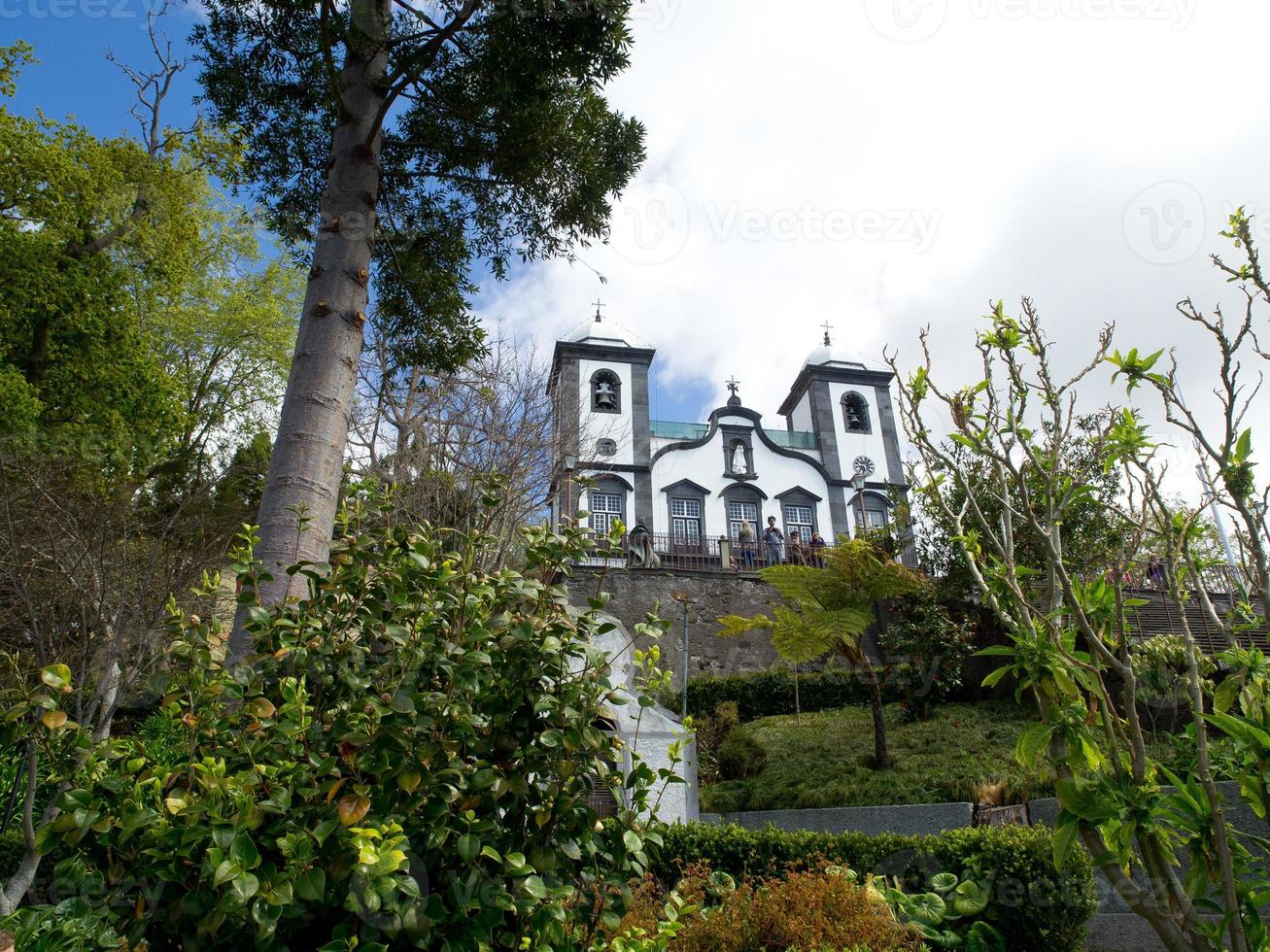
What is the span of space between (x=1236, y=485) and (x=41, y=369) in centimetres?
1460

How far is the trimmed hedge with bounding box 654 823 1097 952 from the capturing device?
509 cm

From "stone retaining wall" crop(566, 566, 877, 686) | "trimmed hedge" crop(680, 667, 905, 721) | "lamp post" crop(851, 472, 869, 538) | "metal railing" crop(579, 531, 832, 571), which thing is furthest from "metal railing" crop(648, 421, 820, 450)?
"trimmed hedge" crop(680, 667, 905, 721)

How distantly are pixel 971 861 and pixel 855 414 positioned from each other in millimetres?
30008

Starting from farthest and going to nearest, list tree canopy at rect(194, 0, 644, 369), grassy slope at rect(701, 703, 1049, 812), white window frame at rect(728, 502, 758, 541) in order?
white window frame at rect(728, 502, 758, 541), grassy slope at rect(701, 703, 1049, 812), tree canopy at rect(194, 0, 644, 369)

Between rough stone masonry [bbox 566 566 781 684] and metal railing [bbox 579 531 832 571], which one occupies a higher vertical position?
metal railing [bbox 579 531 832 571]

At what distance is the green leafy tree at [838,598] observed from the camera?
11.1m

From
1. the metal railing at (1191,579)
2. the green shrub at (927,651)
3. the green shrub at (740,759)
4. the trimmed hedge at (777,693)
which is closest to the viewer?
the metal railing at (1191,579)

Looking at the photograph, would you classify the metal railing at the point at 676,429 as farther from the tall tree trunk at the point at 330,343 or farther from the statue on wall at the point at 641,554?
the tall tree trunk at the point at 330,343

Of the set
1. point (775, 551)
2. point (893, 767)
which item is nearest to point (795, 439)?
point (775, 551)

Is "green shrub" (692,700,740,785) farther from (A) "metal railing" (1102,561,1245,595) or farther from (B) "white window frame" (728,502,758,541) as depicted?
(B) "white window frame" (728,502,758,541)

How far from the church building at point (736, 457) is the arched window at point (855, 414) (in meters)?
0.04

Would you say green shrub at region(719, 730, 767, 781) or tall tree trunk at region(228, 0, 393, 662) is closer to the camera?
tall tree trunk at region(228, 0, 393, 662)

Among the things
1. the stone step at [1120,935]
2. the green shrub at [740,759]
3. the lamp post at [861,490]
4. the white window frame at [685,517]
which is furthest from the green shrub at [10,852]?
the lamp post at [861,490]

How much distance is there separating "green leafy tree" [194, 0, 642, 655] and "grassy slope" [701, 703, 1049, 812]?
713cm
